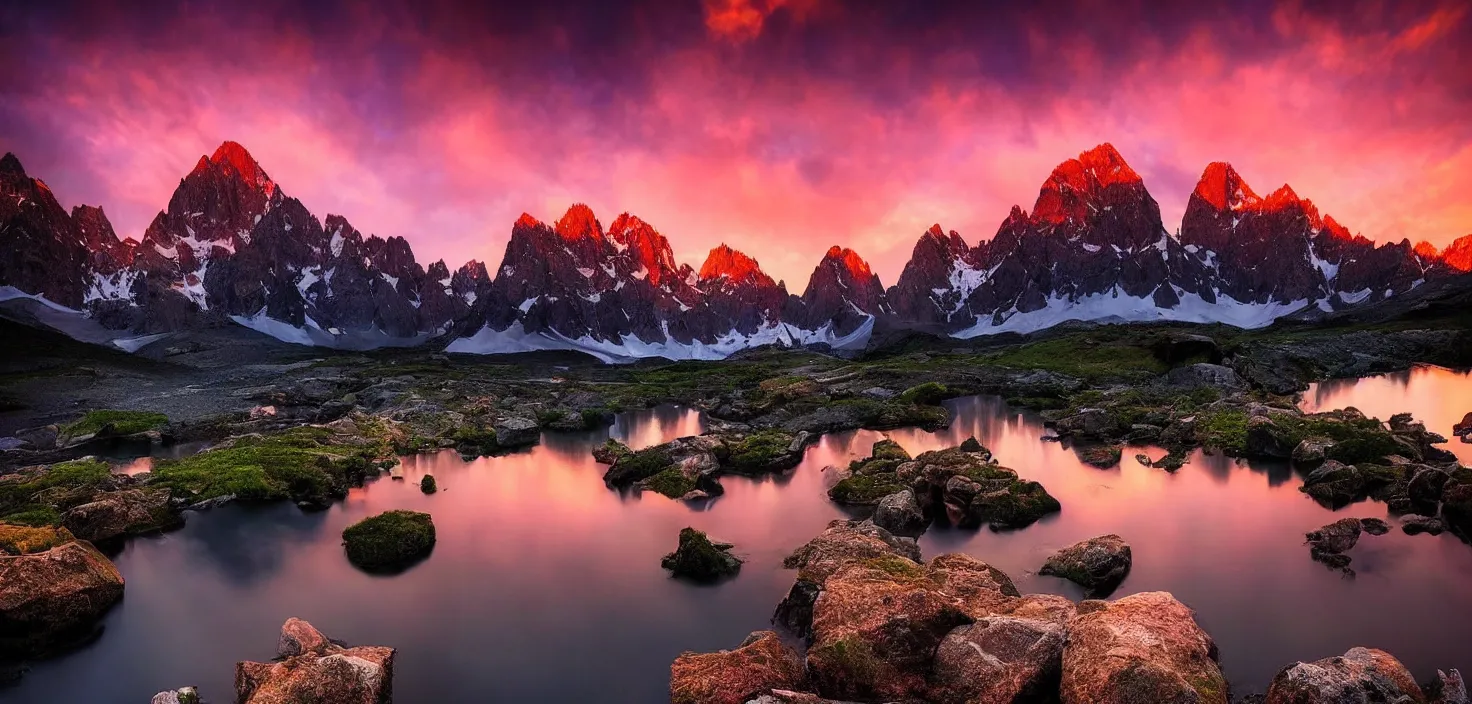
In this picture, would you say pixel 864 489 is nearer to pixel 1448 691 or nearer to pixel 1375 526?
pixel 1375 526

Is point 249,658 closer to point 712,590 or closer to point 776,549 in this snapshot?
point 712,590

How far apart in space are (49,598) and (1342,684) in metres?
32.7

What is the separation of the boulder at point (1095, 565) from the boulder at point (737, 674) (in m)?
12.5

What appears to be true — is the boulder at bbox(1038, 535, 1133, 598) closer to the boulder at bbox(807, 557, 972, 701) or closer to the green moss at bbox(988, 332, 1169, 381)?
the boulder at bbox(807, 557, 972, 701)

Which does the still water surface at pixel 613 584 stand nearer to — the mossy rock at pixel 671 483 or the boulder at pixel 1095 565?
the boulder at pixel 1095 565

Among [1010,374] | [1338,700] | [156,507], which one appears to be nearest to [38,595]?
[156,507]

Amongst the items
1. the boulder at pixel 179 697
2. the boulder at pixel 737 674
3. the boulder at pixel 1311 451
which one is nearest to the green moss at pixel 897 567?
the boulder at pixel 737 674

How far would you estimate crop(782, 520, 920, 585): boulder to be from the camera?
834 inches

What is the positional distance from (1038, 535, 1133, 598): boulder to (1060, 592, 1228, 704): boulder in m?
8.89

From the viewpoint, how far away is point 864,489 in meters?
35.5

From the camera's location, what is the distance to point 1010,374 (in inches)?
4144

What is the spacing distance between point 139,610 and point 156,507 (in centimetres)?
1155

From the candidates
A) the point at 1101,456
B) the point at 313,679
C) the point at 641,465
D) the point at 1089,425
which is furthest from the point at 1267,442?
the point at 313,679

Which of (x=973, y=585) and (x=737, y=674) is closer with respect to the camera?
(x=737, y=674)
